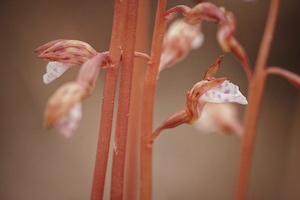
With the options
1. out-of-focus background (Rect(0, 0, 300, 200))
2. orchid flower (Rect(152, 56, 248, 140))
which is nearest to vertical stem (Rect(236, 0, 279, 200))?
orchid flower (Rect(152, 56, 248, 140))

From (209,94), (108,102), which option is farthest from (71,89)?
(209,94)

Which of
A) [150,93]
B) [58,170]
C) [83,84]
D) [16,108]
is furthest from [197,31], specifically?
[16,108]

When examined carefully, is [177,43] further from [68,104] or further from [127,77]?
[68,104]

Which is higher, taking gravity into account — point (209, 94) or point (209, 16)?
point (209, 16)

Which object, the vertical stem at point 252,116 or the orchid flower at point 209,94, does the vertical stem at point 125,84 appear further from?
the vertical stem at point 252,116

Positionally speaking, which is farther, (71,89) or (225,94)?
(225,94)

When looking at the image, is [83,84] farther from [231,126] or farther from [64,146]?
[64,146]

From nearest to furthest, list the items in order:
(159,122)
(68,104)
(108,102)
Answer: (68,104)
(108,102)
(159,122)
